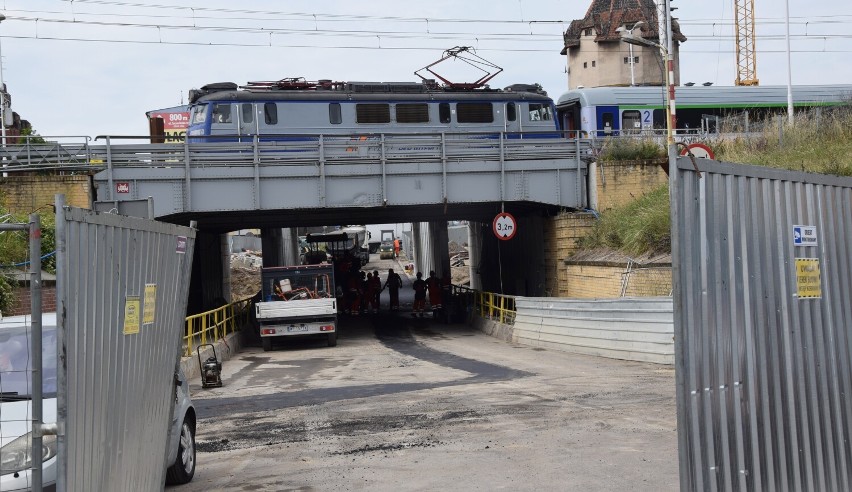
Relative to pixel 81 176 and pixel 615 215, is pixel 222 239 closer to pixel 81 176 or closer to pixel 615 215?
pixel 81 176

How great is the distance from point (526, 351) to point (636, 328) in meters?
4.41

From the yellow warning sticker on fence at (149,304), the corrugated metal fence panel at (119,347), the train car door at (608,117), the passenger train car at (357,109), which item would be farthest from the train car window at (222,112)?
the yellow warning sticker on fence at (149,304)

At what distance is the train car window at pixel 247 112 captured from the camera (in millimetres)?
30797

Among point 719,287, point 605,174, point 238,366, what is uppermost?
point 605,174

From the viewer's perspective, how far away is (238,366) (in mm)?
23016

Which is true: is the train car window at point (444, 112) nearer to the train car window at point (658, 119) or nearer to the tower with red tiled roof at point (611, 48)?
the train car window at point (658, 119)

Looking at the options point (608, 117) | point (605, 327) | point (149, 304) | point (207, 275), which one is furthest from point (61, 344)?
point (207, 275)

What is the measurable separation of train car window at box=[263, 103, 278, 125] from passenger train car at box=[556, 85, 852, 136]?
35.1 feet

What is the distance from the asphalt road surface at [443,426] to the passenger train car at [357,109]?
11.5 m

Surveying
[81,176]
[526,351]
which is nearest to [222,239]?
[81,176]

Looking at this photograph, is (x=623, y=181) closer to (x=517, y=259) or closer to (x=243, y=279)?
(x=517, y=259)

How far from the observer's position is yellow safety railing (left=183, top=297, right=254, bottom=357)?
884 inches

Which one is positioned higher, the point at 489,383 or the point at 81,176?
the point at 81,176

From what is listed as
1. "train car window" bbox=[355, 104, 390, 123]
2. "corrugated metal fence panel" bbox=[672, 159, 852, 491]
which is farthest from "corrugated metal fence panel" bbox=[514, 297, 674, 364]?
"corrugated metal fence panel" bbox=[672, 159, 852, 491]
